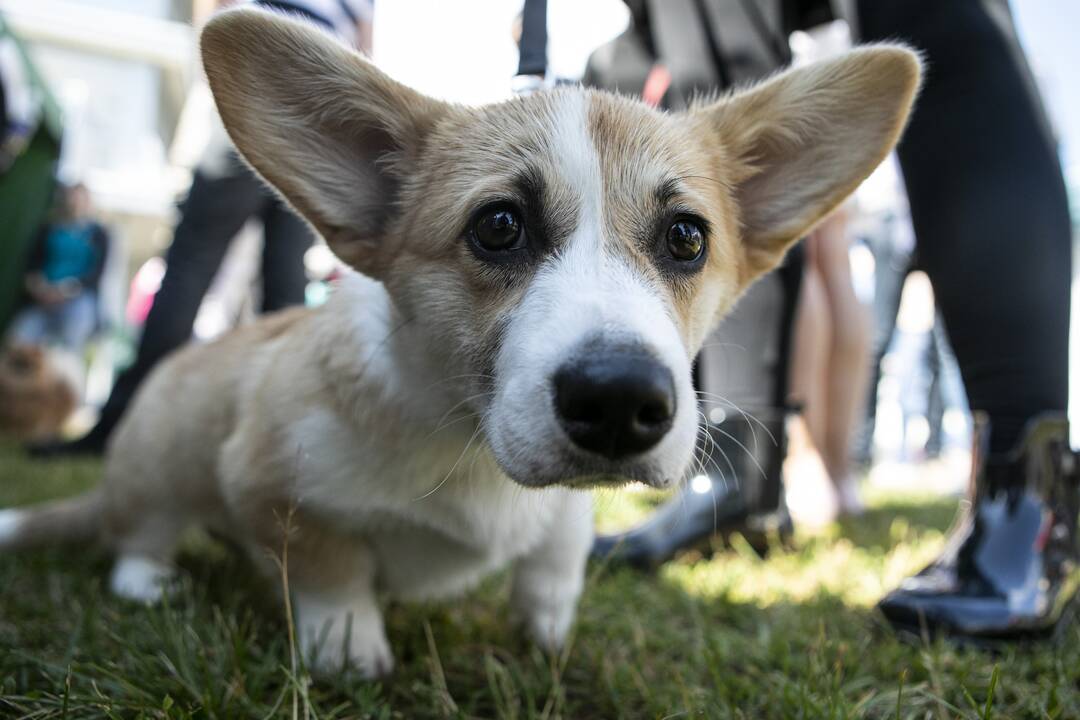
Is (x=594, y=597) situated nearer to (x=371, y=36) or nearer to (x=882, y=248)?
(x=371, y=36)

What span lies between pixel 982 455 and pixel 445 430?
1.44 metres

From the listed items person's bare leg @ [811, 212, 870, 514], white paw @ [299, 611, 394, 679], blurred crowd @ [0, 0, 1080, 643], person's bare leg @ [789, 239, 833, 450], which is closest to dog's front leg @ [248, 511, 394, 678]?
white paw @ [299, 611, 394, 679]

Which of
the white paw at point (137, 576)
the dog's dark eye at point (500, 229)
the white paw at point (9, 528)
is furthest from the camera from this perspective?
the white paw at point (9, 528)

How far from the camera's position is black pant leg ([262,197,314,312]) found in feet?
14.0

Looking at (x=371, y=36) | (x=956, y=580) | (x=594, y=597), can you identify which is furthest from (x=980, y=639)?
(x=371, y=36)

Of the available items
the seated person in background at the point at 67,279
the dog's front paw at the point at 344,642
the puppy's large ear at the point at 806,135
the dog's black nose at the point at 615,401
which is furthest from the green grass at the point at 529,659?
the seated person in background at the point at 67,279

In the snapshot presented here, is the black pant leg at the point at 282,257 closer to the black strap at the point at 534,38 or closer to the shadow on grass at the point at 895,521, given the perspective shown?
the black strap at the point at 534,38

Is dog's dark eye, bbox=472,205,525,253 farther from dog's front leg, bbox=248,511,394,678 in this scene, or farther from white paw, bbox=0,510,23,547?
white paw, bbox=0,510,23,547

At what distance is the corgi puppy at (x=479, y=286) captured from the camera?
137cm

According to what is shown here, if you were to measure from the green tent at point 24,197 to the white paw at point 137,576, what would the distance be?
5.35m

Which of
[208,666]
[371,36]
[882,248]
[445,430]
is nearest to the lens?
[208,666]

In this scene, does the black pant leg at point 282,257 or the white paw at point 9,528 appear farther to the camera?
the black pant leg at point 282,257

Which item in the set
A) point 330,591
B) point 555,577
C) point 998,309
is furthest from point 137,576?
point 998,309

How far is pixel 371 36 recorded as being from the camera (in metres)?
4.37
